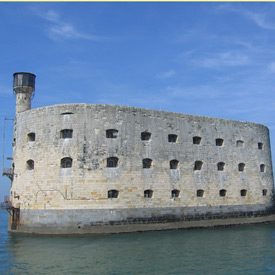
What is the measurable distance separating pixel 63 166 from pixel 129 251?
8023mm

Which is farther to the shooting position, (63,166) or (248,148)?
(248,148)

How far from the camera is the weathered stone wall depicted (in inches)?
881

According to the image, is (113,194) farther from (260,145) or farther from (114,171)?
(260,145)

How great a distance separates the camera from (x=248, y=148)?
2953 cm

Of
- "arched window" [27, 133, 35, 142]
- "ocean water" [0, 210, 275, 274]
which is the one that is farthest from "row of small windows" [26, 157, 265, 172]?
"ocean water" [0, 210, 275, 274]

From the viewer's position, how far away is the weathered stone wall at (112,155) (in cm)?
2238

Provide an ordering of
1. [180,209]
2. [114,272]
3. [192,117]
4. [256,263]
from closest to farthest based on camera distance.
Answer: [114,272], [256,263], [180,209], [192,117]

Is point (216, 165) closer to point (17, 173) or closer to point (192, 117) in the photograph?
→ point (192, 117)

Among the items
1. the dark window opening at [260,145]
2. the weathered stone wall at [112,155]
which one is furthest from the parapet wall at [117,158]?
the dark window opening at [260,145]

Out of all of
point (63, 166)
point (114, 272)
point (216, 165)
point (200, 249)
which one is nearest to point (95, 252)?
point (114, 272)

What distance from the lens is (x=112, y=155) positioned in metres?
23.0

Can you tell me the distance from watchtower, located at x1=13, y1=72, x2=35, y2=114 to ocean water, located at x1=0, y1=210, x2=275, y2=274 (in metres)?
9.67

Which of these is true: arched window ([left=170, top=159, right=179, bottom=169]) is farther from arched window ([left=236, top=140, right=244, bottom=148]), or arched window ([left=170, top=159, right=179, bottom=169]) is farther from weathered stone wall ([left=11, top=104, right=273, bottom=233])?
arched window ([left=236, top=140, right=244, bottom=148])

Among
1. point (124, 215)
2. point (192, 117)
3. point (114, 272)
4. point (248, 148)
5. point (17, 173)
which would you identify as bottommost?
point (114, 272)
